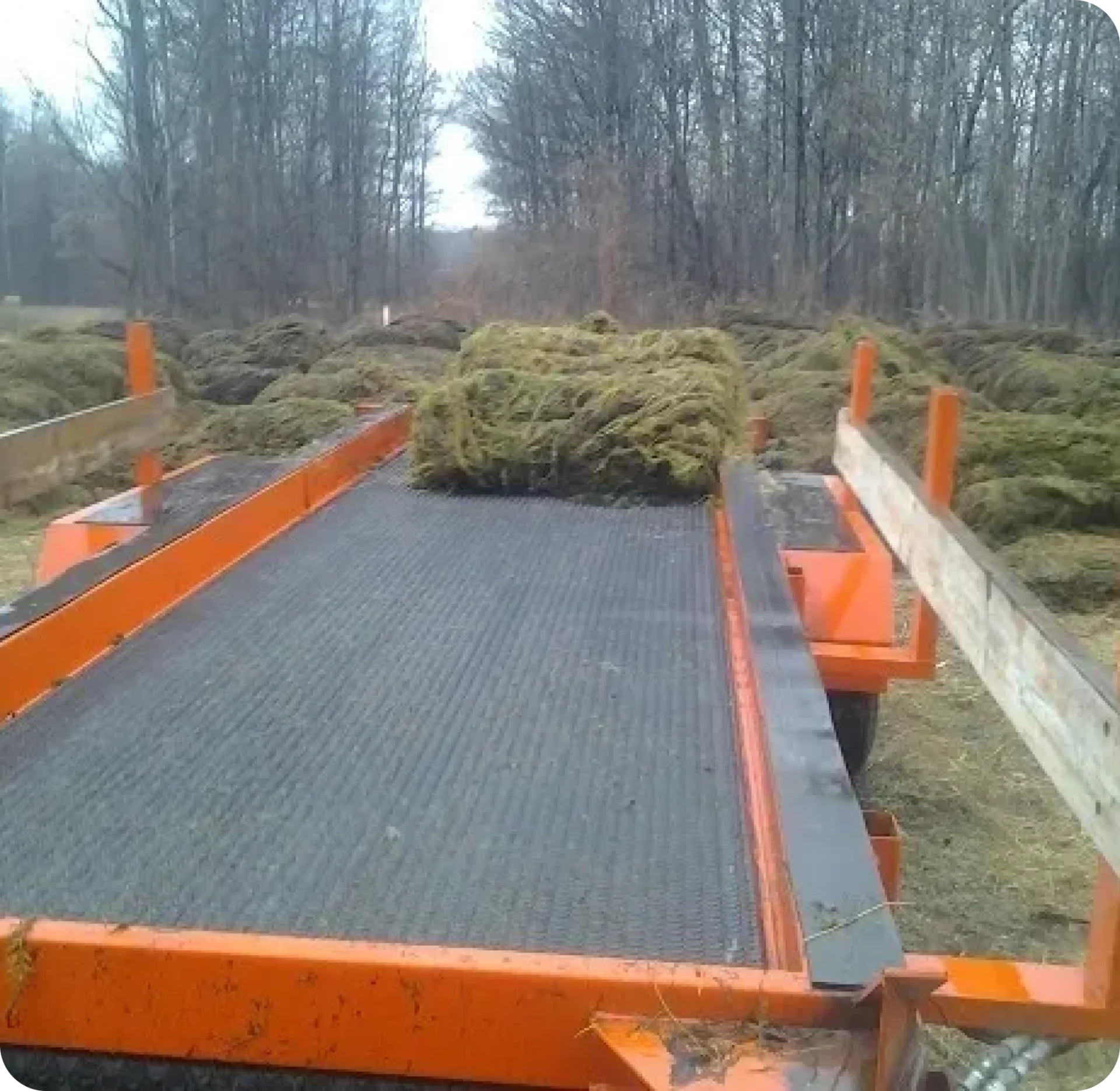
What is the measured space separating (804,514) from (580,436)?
37.8 inches

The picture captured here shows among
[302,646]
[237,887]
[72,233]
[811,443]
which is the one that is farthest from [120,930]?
[72,233]

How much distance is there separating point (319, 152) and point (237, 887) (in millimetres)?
27278

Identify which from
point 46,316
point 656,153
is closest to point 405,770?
point 656,153

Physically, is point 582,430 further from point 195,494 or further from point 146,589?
point 146,589

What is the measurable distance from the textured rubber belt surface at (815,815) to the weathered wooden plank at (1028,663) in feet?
1.00

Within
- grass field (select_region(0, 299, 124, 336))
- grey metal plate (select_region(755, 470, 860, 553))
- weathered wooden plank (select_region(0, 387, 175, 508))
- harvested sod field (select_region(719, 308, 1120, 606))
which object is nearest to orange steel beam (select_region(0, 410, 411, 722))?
weathered wooden plank (select_region(0, 387, 175, 508))

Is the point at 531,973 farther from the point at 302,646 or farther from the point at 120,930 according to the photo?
the point at 302,646

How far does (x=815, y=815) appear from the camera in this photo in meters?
1.96

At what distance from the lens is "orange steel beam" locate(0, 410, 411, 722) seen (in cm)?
258

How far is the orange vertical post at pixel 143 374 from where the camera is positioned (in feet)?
13.8

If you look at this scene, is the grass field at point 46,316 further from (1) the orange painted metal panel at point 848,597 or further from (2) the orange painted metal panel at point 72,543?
(1) the orange painted metal panel at point 848,597

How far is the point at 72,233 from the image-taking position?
33125mm

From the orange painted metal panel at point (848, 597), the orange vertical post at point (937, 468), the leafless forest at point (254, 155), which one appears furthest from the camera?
the leafless forest at point (254, 155)

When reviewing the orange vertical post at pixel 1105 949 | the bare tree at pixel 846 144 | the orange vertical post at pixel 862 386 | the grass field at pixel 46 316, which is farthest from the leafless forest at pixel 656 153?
the orange vertical post at pixel 1105 949
